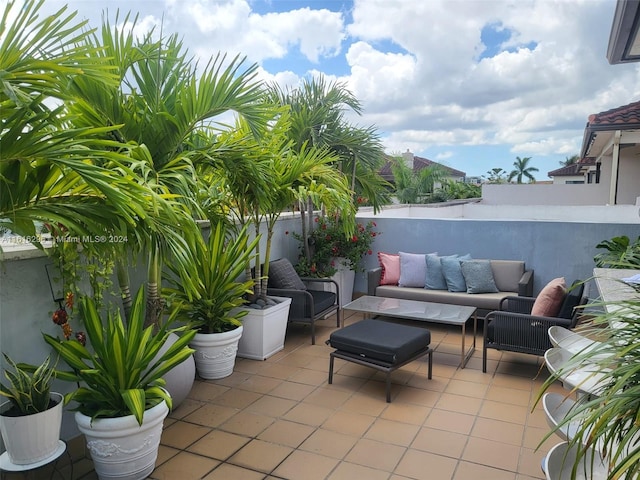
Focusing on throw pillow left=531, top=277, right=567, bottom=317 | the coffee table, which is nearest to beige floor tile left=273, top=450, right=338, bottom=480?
the coffee table

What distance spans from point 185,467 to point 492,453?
6.39 ft

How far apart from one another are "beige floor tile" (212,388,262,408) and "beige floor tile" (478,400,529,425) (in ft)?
5.94

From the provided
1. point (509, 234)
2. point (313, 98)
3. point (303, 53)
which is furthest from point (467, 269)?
point (303, 53)

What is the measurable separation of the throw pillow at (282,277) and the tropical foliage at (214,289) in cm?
100

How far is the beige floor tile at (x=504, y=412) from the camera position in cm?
341

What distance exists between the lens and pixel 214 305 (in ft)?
13.4

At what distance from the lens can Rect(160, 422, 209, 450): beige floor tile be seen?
306 centimetres

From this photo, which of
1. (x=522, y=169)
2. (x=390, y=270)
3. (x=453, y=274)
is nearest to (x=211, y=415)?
(x=390, y=270)

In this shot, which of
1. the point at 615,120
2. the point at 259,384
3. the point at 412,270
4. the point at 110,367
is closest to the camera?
the point at 110,367

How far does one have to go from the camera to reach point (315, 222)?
22.2 feet

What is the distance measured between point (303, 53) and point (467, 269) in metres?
3.92

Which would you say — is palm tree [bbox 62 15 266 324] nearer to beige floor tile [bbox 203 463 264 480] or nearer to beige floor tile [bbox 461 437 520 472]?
beige floor tile [bbox 203 463 264 480]

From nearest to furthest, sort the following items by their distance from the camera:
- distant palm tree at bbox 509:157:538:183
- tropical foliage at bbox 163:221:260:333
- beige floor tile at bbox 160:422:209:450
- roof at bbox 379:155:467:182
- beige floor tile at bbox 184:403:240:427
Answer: beige floor tile at bbox 160:422:209:450, beige floor tile at bbox 184:403:240:427, tropical foliage at bbox 163:221:260:333, roof at bbox 379:155:467:182, distant palm tree at bbox 509:157:538:183

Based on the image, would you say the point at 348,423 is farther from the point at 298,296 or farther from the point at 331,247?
the point at 331,247
